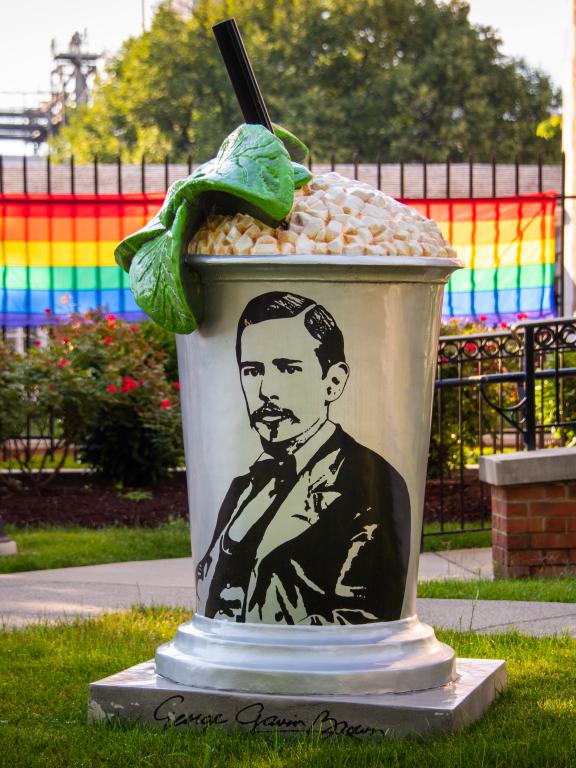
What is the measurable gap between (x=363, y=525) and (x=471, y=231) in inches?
394

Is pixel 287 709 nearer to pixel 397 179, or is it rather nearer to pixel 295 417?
pixel 295 417

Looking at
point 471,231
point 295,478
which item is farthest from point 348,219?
point 471,231

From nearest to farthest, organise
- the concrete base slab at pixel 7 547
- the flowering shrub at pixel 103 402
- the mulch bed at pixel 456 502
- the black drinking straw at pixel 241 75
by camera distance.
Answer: the black drinking straw at pixel 241 75 < the concrete base slab at pixel 7 547 < the mulch bed at pixel 456 502 < the flowering shrub at pixel 103 402

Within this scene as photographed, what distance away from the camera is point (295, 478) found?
3104 mm

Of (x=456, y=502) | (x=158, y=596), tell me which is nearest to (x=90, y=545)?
(x=158, y=596)

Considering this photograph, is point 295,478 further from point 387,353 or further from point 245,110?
point 245,110

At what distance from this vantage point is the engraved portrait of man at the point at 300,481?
10.2ft

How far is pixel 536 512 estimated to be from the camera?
6.26 meters

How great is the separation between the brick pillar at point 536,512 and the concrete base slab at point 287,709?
294cm

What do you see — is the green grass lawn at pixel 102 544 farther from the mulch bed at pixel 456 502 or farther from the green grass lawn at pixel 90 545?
the mulch bed at pixel 456 502

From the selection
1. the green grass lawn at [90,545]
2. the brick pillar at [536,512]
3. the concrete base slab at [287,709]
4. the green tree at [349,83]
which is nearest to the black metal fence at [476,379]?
the brick pillar at [536,512]

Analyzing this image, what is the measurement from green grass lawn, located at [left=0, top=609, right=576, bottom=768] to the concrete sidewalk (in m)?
0.44
